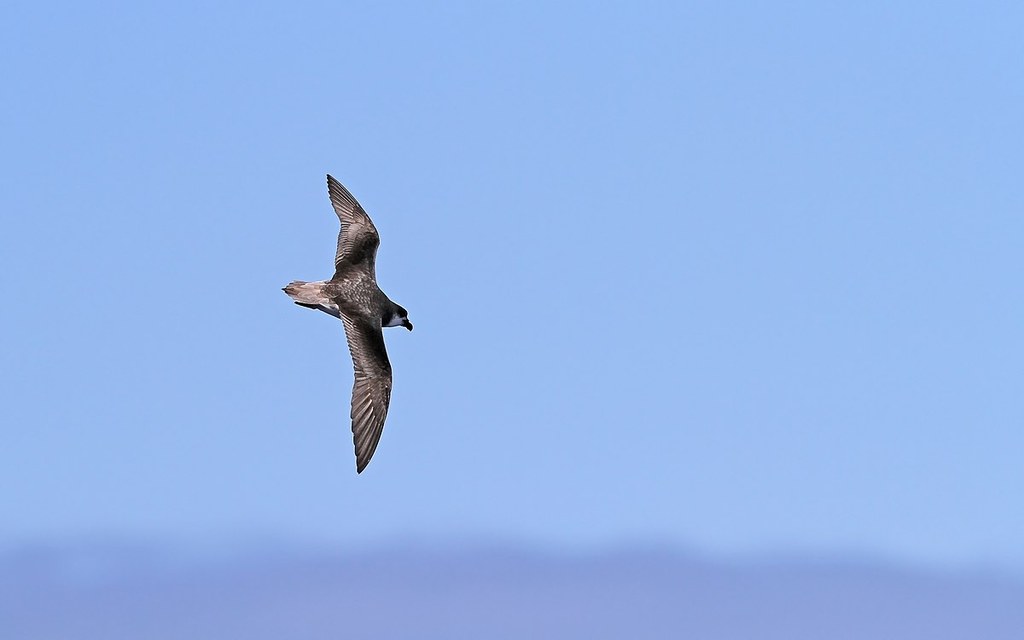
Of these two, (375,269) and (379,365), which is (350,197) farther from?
(379,365)

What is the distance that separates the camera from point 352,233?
38.1 m

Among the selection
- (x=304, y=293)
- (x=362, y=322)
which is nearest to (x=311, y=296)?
(x=304, y=293)

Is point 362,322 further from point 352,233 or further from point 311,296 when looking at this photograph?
point 352,233

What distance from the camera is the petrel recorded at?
34375 millimetres

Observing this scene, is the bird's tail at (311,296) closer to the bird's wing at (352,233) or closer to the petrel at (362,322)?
the petrel at (362,322)

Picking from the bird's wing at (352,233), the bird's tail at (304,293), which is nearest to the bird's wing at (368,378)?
the bird's tail at (304,293)

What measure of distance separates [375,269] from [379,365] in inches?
125

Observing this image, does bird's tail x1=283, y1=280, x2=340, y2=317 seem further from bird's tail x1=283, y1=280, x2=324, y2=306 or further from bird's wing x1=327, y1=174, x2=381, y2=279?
bird's wing x1=327, y1=174, x2=381, y2=279

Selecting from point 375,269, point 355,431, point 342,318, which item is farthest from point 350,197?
point 355,431

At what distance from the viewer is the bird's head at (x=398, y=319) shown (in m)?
36.2

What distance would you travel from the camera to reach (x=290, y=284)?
34.7m

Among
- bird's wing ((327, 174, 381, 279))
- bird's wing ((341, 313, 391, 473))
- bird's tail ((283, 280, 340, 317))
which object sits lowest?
bird's wing ((341, 313, 391, 473))

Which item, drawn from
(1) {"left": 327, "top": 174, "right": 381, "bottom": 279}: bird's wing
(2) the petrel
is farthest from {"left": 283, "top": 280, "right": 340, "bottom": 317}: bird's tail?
(1) {"left": 327, "top": 174, "right": 381, "bottom": 279}: bird's wing

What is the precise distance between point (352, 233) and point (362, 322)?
3662 mm
